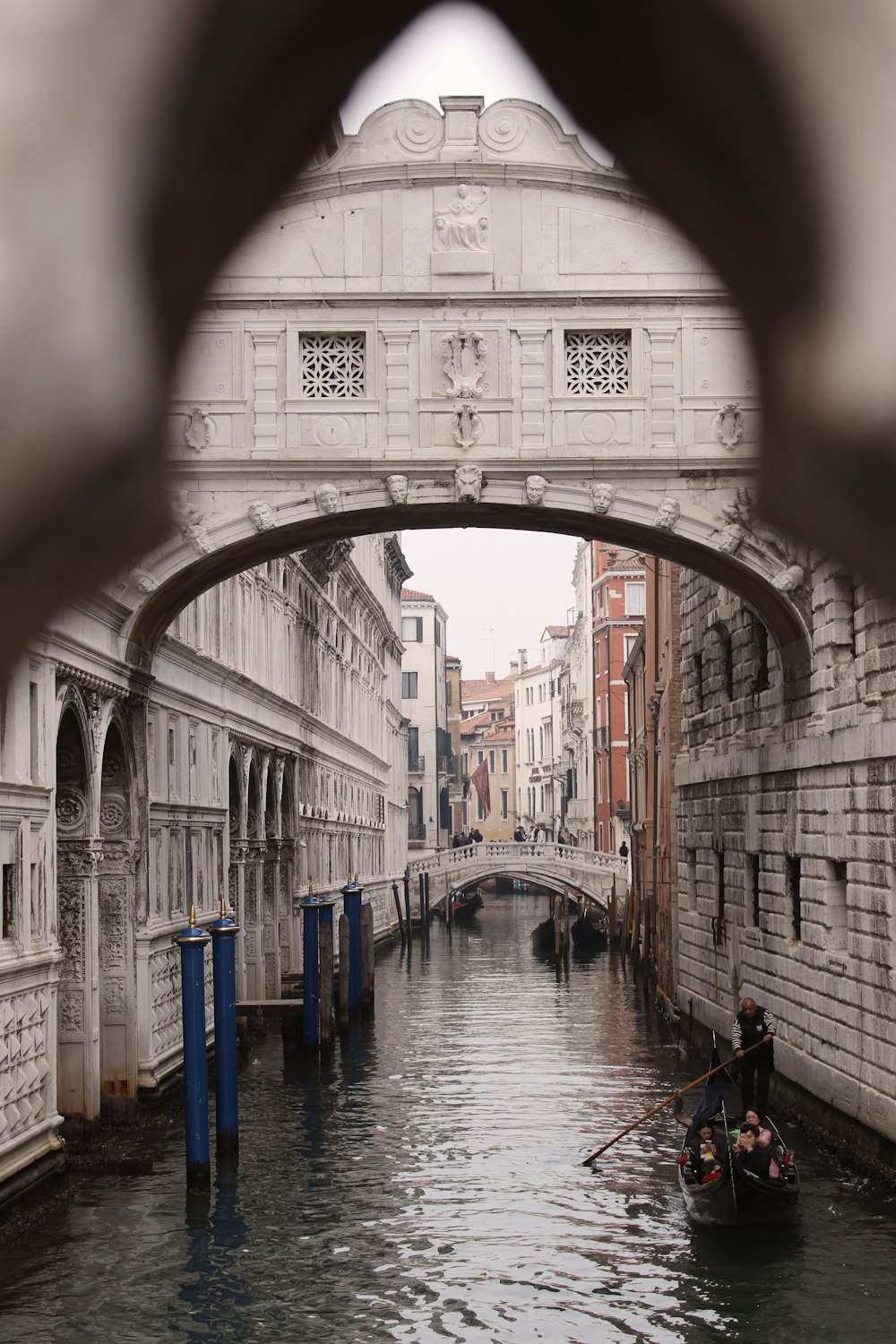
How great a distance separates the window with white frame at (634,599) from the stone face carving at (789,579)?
3599 centimetres

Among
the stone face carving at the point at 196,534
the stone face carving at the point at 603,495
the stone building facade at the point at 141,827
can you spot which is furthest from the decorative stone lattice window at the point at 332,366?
the stone building facade at the point at 141,827

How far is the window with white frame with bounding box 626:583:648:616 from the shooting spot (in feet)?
162

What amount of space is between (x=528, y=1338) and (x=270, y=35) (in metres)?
8.07

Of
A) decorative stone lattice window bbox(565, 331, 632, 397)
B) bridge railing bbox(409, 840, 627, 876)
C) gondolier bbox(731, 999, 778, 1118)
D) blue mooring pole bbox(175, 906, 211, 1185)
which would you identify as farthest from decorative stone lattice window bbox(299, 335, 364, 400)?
bridge railing bbox(409, 840, 627, 876)

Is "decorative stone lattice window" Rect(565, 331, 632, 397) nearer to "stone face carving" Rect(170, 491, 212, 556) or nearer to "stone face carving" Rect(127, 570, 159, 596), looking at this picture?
"stone face carving" Rect(170, 491, 212, 556)

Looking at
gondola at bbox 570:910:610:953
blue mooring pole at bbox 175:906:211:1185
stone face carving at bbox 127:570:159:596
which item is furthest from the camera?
gondola at bbox 570:910:610:953

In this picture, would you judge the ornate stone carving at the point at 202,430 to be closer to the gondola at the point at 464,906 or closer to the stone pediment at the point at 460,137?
the stone pediment at the point at 460,137

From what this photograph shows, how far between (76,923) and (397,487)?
415 centimetres

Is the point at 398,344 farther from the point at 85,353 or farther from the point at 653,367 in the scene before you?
the point at 85,353

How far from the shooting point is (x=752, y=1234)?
9883mm

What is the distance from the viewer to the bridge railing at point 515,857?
40.5 meters

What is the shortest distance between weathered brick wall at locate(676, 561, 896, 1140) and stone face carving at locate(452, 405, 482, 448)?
115 inches

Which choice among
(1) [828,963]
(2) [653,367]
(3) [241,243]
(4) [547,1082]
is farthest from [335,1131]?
(3) [241,243]

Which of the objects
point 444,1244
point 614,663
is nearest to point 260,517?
point 444,1244
